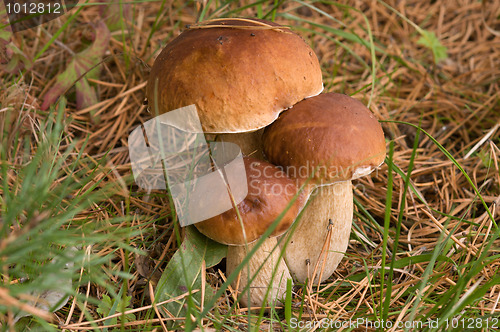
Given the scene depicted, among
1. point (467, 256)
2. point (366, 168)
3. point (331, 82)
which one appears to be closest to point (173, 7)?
point (331, 82)

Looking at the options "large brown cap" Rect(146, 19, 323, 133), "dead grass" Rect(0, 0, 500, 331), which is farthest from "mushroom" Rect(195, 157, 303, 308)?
"dead grass" Rect(0, 0, 500, 331)

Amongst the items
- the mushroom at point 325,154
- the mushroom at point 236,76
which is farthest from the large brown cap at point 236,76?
the mushroom at point 325,154

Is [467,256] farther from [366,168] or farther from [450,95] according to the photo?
[450,95]

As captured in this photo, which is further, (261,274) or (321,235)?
(321,235)

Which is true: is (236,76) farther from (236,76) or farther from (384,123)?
(384,123)

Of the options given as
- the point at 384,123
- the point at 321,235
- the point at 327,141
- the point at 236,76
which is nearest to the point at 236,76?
the point at 236,76

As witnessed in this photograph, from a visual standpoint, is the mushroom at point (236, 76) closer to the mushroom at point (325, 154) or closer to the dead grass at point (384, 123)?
the mushroom at point (325, 154)

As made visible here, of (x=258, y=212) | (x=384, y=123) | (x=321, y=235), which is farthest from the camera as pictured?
(x=384, y=123)
